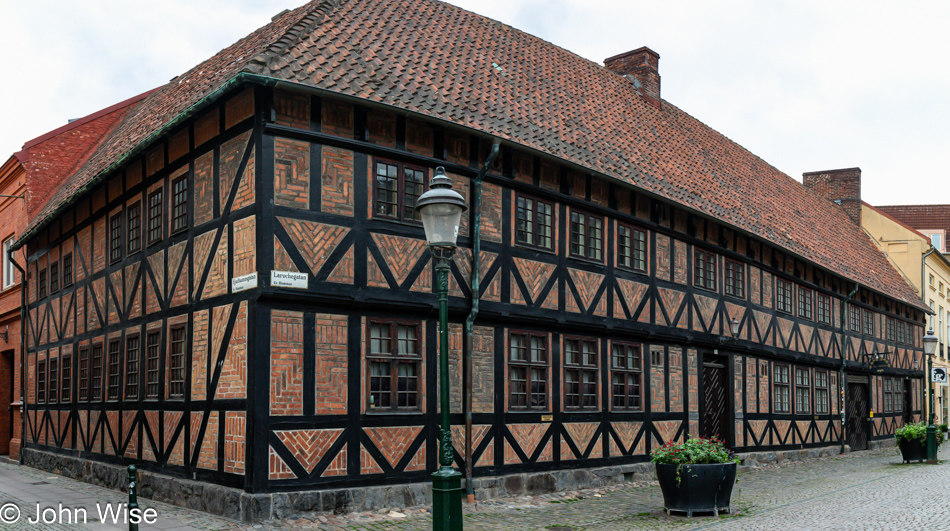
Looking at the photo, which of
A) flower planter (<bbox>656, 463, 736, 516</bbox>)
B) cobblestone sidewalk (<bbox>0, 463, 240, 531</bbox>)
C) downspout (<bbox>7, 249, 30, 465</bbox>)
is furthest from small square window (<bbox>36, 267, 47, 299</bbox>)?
flower planter (<bbox>656, 463, 736, 516</bbox>)

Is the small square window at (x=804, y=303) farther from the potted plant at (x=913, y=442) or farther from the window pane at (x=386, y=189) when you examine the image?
the window pane at (x=386, y=189)

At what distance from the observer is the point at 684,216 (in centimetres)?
1917

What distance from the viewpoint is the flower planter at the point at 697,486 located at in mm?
11844

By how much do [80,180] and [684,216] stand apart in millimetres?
12580

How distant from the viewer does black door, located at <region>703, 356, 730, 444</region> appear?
65.2 feet

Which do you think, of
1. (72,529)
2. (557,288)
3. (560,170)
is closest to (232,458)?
(72,529)

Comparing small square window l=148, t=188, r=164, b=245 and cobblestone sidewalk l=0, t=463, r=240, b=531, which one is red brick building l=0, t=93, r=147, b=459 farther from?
small square window l=148, t=188, r=164, b=245

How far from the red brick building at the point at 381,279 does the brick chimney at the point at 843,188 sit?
50.2ft

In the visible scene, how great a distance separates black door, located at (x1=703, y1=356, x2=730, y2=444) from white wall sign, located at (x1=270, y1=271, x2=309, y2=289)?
11084mm

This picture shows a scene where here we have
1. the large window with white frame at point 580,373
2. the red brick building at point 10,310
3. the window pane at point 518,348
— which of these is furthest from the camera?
the red brick building at point 10,310

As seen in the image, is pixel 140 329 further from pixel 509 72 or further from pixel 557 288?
pixel 509 72

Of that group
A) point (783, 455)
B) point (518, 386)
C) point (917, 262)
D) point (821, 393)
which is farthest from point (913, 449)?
point (917, 262)

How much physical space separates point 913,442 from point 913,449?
21 centimetres

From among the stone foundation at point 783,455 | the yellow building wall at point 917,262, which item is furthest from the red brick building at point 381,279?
the yellow building wall at point 917,262
